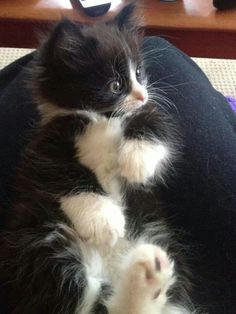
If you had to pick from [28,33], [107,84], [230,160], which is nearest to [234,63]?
[28,33]

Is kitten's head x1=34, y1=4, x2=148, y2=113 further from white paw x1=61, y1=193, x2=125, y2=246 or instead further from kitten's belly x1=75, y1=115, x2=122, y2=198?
white paw x1=61, y1=193, x2=125, y2=246

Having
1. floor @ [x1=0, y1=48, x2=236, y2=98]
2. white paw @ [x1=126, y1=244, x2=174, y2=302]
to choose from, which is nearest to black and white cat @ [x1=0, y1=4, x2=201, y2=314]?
white paw @ [x1=126, y1=244, x2=174, y2=302]

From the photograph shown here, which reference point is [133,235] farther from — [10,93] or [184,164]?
[10,93]

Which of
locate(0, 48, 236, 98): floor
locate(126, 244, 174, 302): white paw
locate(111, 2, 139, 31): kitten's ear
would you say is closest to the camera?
locate(126, 244, 174, 302): white paw

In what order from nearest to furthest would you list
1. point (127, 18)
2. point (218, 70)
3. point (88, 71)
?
1. point (88, 71)
2. point (127, 18)
3. point (218, 70)

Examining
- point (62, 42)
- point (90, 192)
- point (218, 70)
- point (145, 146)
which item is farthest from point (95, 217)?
point (218, 70)

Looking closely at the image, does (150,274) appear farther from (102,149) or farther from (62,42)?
(62,42)
